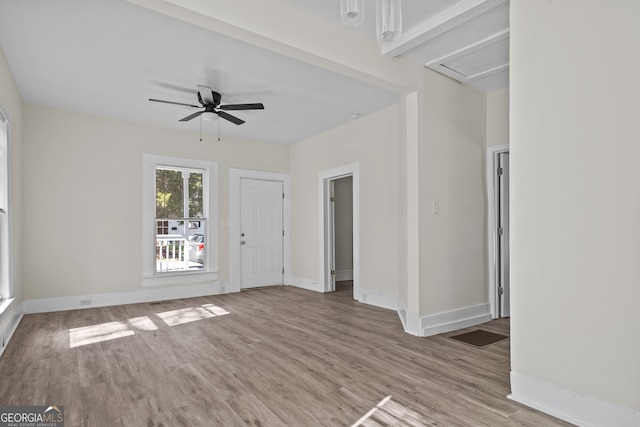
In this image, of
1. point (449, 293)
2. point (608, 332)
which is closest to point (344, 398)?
point (608, 332)

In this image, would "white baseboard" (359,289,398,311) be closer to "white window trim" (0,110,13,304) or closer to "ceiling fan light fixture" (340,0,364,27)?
"ceiling fan light fixture" (340,0,364,27)

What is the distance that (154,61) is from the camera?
11.8 ft

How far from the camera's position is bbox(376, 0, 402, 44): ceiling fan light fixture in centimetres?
160

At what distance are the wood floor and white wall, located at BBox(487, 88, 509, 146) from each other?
7.12 ft

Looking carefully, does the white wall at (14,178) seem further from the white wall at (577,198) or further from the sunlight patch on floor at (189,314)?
the white wall at (577,198)

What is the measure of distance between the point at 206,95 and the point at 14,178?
7.88 ft

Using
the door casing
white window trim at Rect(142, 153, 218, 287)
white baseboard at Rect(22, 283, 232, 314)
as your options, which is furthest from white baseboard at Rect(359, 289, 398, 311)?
white window trim at Rect(142, 153, 218, 287)

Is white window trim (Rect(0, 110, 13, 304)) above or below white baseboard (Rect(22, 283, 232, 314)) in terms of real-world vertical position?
above

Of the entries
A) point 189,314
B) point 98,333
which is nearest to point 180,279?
point 189,314

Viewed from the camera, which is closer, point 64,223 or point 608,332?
point 608,332

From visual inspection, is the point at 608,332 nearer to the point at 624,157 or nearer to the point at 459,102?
the point at 624,157

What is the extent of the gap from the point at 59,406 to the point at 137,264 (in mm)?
3482

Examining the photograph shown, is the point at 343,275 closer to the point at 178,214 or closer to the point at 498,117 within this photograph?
the point at 178,214

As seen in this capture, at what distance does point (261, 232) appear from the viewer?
6887mm
